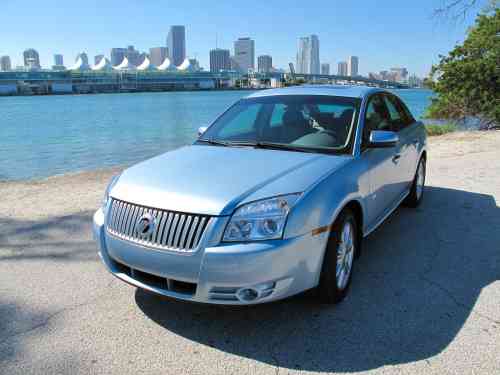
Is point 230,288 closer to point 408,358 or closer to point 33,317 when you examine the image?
point 408,358

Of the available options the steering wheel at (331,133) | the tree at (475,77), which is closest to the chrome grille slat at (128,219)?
the steering wheel at (331,133)

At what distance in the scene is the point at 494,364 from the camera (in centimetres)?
277

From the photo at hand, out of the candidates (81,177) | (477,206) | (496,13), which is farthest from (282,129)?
(496,13)

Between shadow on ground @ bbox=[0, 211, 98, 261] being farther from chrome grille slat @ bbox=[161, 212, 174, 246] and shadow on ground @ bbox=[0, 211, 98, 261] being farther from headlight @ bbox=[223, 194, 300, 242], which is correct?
headlight @ bbox=[223, 194, 300, 242]

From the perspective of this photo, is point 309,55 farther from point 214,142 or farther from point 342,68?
point 214,142

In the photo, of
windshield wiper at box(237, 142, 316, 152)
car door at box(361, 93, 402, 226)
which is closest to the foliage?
car door at box(361, 93, 402, 226)

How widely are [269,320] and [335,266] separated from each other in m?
0.62

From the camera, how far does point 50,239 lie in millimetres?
5168

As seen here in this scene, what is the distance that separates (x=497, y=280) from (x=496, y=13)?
2074 centimetres

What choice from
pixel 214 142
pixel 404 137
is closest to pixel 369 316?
pixel 214 142

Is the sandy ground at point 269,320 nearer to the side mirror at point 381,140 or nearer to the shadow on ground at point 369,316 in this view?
the shadow on ground at point 369,316

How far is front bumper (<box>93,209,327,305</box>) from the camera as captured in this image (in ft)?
9.20

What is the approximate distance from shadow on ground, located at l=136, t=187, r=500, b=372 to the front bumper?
340 millimetres

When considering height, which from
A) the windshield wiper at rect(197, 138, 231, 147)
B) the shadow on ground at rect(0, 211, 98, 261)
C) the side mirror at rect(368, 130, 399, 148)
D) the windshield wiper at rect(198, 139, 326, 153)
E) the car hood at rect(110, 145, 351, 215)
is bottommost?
the shadow on ground at rect(0, 211, 98, 261)
